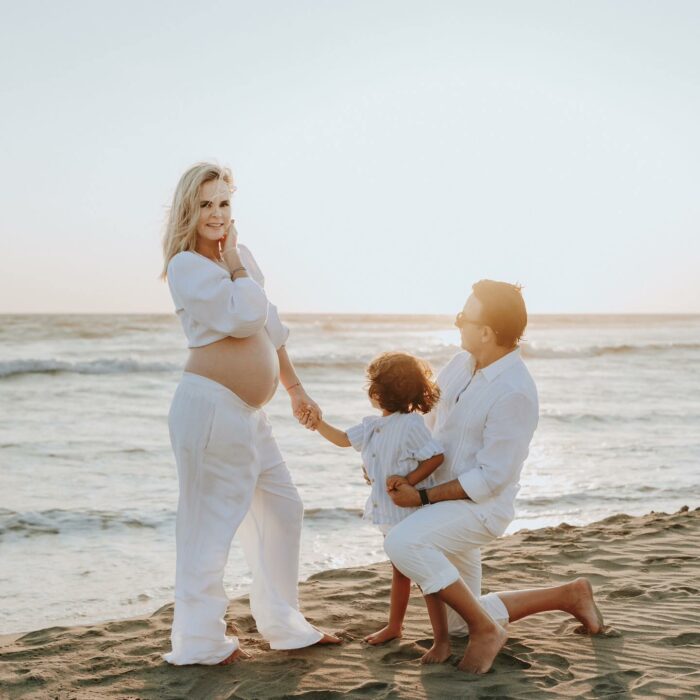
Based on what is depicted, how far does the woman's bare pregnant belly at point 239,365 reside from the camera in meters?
3.76

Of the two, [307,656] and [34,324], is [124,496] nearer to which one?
[307,656]

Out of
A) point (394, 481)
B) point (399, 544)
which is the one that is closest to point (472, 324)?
point (394, 481)

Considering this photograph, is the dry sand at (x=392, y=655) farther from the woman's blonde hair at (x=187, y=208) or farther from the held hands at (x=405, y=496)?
the woman's blonde hair at (x=187, y=208)

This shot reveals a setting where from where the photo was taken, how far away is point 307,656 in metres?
3.98

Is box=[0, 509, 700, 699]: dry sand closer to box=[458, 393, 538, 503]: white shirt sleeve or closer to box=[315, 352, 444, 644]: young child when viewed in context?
box=[315, 352, 444, 644]: young child

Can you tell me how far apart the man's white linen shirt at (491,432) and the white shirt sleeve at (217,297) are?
95 cm

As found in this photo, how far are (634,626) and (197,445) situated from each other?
2300 mm

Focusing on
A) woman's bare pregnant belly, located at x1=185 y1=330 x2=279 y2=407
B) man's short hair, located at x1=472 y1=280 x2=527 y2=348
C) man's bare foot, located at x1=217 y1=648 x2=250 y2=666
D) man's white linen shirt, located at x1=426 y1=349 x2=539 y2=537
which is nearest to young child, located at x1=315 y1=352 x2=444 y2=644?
man's white linen shirt, located at x1=426 y1=349 x2=539 y2=537

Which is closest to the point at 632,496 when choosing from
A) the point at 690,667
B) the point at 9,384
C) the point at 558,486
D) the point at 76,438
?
the point at 558,486

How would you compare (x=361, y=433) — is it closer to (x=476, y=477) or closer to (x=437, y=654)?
(x=476, y=477)

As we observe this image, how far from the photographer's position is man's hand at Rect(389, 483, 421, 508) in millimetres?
3809

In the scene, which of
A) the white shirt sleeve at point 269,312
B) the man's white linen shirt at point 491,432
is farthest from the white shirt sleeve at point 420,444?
the white shirt sleeve at point 269,312

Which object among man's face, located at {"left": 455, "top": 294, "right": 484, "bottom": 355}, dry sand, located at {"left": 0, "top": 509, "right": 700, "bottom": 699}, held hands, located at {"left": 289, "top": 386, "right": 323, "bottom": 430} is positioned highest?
man's face, located at {"left": 455, "top": 294, "right": 484, "bottom": 355}

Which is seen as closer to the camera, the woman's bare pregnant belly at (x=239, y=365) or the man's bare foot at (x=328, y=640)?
the woman's bare pregnant belly at (x=239, y=365)
